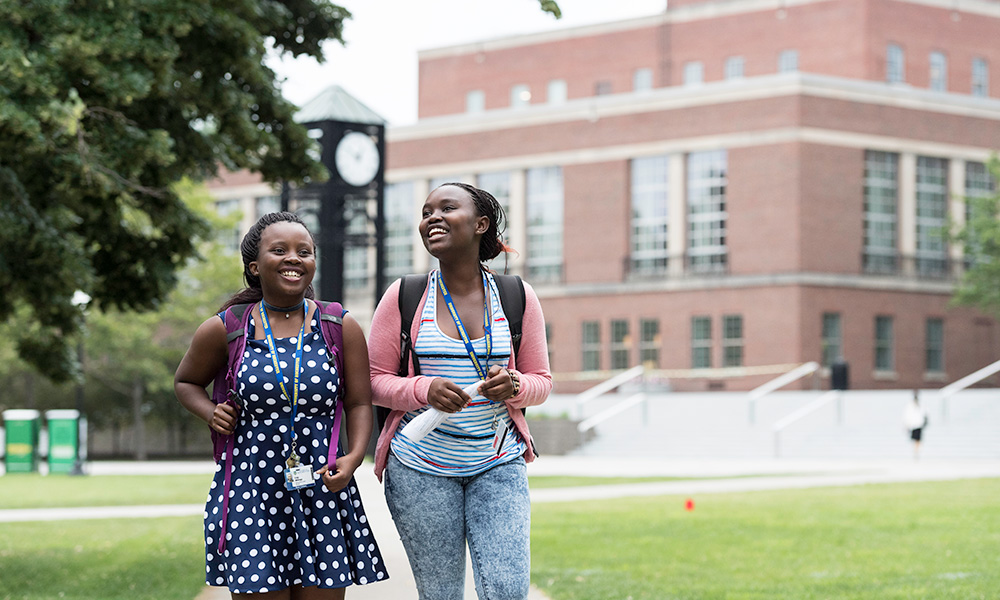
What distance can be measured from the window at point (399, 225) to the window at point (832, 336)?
17.1 m

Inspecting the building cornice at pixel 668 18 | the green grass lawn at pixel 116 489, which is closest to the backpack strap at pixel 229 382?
the green grass lawn at pixel 116 489

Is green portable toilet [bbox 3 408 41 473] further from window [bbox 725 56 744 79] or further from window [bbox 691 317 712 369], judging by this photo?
window [bbox 725 56 744 79]

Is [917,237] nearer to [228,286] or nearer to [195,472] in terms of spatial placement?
[228,286]

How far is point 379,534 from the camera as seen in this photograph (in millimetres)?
12352

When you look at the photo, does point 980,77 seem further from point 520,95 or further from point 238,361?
point 238,361

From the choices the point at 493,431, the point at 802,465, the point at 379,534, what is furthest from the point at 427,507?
the point at 802,465

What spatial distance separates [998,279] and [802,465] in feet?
67.7

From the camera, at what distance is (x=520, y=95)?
2530 inches

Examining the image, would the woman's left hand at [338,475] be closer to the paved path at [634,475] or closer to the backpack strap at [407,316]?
the backpack strap at [407,316]

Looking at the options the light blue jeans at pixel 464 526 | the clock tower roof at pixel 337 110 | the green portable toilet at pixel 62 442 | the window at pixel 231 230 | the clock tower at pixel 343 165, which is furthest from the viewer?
the window at pixel 231 230

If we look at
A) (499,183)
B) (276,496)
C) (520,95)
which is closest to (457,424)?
(276,496)

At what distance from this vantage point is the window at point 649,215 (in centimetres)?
4944

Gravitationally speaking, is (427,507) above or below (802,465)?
above

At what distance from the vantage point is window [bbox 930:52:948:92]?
5750cm
